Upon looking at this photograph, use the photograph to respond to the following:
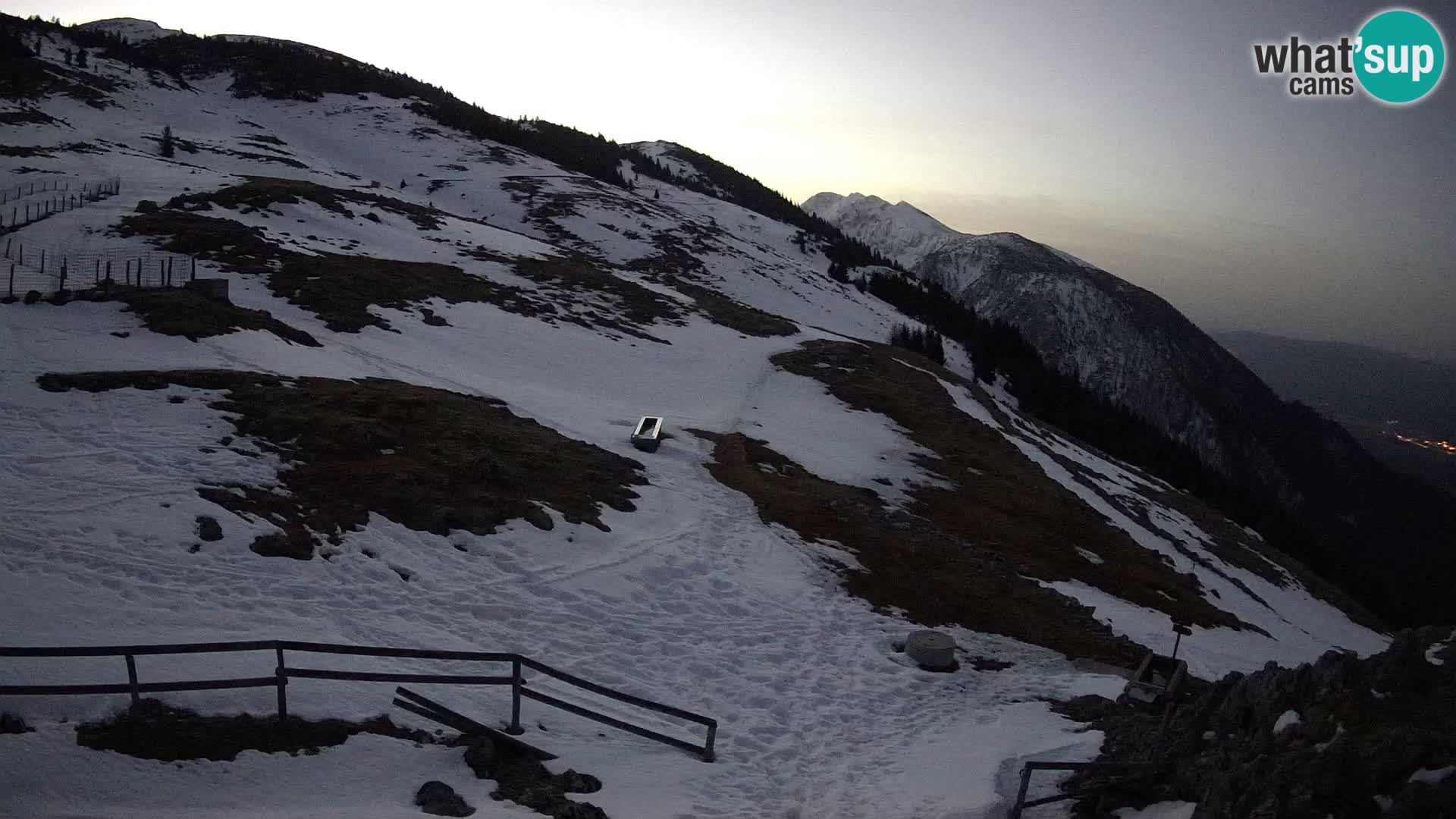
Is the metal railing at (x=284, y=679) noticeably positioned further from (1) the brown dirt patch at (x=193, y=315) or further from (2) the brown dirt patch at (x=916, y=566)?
(1) the brown dirt patch at (x=193, y=315)

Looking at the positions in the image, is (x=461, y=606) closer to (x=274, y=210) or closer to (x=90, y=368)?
(x=90, y=368)

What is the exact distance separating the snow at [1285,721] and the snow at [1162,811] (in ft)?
4.09

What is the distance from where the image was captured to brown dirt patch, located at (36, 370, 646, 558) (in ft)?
49.9

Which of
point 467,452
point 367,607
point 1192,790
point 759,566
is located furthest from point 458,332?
point 1192,790

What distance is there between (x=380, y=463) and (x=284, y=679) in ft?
30.4

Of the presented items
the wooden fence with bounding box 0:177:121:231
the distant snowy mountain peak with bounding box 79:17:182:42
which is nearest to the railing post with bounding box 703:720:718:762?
the wooden fence with bounding box 0:177:121:231

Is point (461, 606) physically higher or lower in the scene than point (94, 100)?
lower

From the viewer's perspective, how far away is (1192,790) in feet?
29.3

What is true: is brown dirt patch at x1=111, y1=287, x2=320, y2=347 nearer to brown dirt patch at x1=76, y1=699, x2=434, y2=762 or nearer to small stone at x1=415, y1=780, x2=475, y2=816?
brown dirt patch at x1=76, y1=699, x2=434, y2=762

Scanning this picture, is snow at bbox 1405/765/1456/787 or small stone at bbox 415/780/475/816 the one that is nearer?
snow at bbox 1405/765/1456/787

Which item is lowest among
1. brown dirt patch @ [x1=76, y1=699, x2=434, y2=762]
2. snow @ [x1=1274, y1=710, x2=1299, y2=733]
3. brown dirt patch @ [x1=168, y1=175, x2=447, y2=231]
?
brown dirt patch @ [x1=76, y1=699, x2=434, y2=762]

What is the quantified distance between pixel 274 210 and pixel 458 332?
59.0ft

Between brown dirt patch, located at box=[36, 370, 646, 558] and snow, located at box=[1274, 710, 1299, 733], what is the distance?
13.5m

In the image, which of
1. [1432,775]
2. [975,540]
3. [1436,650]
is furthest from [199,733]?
[975,540]
